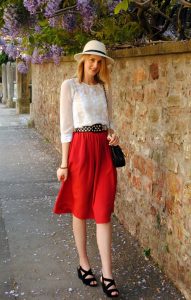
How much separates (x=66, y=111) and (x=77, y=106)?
9cm

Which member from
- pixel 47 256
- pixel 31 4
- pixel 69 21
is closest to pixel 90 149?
pixel 47 256

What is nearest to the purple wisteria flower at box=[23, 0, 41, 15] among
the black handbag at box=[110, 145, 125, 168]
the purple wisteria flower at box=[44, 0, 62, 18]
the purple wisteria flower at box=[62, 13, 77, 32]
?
the purple wisteria flower at box=[44, 0, 62, 18]

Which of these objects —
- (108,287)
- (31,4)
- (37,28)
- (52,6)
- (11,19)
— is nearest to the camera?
(108,287)

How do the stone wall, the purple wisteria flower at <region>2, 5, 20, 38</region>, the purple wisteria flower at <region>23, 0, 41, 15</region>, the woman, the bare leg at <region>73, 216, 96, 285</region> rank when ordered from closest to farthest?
1. the stone wall
2. the woman
3. the bare leg at <region>73, 216, 96, 285</region>
4. the purple wisteria flower at <region>23, 0, 41, 15</region>
5. the purple wisteria flower at <region>2, 5, 20, 38</region>

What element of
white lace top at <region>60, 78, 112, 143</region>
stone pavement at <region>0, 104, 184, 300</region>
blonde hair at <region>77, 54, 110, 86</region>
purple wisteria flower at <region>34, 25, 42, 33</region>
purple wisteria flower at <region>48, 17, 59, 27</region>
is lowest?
stone pavement at <region>0, 104, 184, 300</region>

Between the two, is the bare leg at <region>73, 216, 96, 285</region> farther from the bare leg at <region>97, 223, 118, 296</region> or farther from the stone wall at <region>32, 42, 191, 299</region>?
the stone wall at <region>32, 42, 191, 299</region>

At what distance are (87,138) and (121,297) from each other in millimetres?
1140

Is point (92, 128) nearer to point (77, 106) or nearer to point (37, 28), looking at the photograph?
point (77, 106)

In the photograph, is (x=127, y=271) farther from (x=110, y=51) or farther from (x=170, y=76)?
(x=110, y=51)

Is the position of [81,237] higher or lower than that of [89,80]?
lower

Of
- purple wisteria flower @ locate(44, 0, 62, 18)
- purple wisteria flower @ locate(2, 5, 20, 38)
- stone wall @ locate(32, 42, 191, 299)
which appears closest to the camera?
stone wall @ locate(32, 42, 191, 299)

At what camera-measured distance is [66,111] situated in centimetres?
366

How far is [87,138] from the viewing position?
368cm

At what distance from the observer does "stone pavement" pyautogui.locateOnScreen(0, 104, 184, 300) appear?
3730 mm
